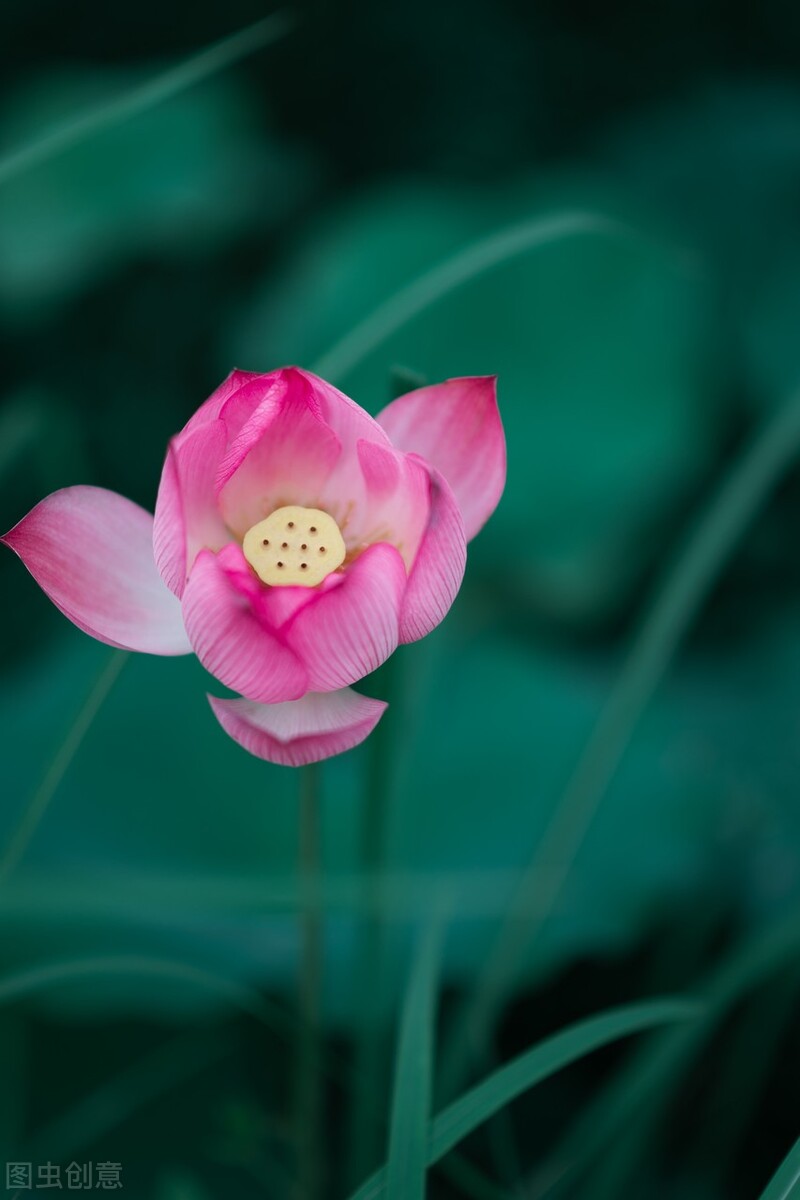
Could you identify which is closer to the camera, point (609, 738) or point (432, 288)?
point (432, 288)

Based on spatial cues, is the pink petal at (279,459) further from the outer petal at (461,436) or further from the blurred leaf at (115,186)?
the blurred leaf at (115,186)

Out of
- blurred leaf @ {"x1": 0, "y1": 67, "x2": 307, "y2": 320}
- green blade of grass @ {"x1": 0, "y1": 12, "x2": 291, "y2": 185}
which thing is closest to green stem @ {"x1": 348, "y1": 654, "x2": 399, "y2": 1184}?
green blade of grass @ {"x1": 0, "y1": 12, "x2": 291, "y2": 185}

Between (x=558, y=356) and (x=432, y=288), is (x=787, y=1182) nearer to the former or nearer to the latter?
(x=432, y=288)

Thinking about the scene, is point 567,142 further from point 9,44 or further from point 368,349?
point 368,349

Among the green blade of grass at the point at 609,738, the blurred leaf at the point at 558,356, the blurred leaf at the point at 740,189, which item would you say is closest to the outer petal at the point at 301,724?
the green blade of grass at the point at 609,738

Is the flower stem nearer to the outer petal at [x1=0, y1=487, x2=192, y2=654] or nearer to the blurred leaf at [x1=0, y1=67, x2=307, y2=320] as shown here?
the outer petal at [x1=0, y1=487, x2=192, y2=654]

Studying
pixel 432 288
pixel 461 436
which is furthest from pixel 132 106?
pixel 461 436
